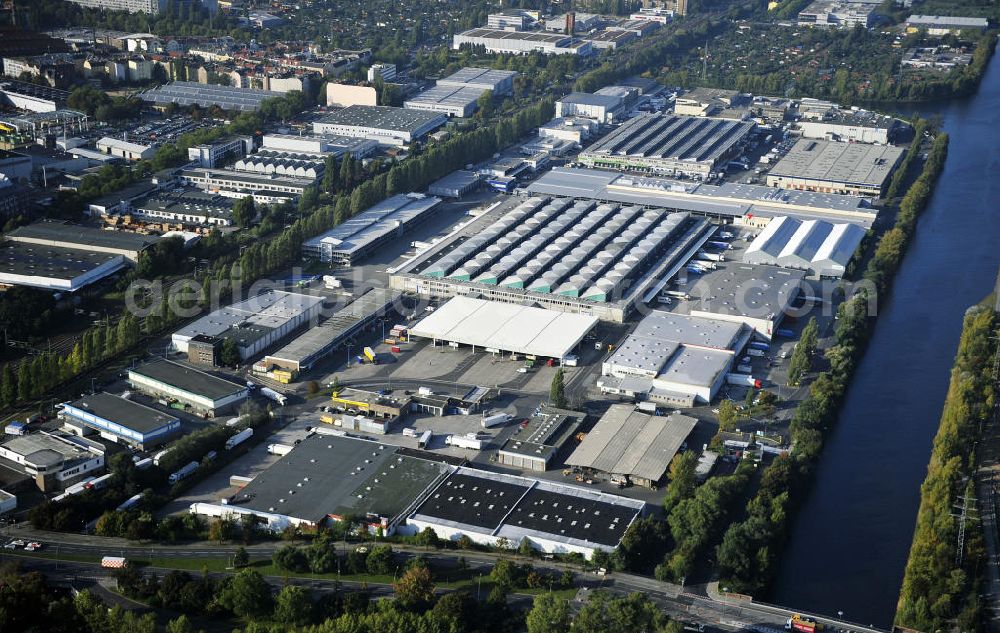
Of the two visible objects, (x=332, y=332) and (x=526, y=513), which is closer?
(x=526, y=513)

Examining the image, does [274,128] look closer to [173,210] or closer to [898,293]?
[173,210]

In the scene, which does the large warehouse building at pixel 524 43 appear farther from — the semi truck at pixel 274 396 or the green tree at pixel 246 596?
the green tree at pixel 246 596

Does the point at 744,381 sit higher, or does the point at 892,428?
the point at 744,381

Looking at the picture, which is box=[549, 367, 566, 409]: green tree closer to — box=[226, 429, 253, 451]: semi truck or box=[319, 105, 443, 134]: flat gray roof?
box=[226, 429, 253, 451]: semi truck

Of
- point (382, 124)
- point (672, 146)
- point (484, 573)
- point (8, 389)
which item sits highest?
point (382, 124)

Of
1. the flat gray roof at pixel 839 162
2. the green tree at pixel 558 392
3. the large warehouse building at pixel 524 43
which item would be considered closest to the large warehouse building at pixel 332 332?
the green tree at pixel 558 392

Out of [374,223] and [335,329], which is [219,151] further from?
[335,329]

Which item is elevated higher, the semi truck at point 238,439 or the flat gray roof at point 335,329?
the flat gray roof at point 335,329

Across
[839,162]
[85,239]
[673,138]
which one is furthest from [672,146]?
[85,239]
